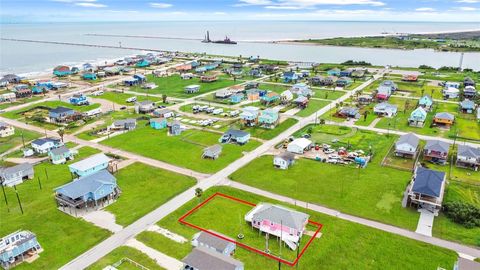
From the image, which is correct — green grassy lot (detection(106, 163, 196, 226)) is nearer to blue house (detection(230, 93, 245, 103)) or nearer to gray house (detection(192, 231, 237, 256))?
gray house (detection(192, 231, 237, 256))

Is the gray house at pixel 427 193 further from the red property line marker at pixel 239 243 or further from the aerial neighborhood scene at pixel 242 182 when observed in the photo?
the red property line marker at pixel 239 243

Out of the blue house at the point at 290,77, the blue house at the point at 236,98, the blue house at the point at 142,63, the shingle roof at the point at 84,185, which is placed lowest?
the shingle roof at the point at 84,185

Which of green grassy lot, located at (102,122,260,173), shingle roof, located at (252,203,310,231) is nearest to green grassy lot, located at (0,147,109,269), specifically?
green grassy lot, located at (102,122,260,173)

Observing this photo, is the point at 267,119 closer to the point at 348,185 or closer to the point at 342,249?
the point at 348,185

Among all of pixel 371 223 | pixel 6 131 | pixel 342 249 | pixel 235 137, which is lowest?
pixel 342 249

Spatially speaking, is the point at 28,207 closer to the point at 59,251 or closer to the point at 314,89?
the point at 59,251

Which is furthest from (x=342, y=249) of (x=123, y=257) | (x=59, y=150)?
(x=59, y=150)

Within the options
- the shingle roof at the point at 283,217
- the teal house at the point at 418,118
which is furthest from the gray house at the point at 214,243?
the teal house at the point at 418,118
